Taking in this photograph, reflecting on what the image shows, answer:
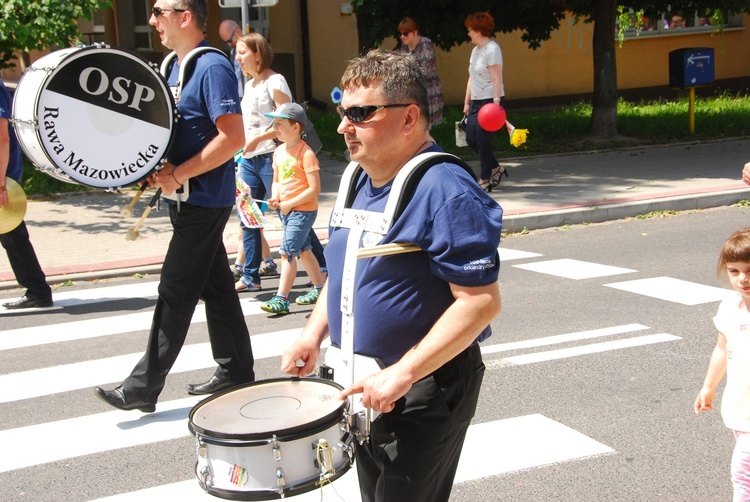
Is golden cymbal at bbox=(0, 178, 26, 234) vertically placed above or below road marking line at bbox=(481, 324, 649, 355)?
above

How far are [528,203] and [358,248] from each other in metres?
9.13

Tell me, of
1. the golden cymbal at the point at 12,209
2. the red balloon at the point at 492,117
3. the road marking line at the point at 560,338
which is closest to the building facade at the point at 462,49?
the red balloon at the point at 492,117

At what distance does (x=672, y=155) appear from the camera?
15.2m

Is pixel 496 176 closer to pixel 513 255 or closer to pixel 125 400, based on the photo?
pixel 513 255

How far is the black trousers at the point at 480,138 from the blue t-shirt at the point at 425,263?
30.9 ft

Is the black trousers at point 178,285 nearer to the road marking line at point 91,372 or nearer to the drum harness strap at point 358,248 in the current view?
the road marking line at point 91,372

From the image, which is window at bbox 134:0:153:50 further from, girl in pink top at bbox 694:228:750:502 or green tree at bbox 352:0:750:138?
girl in pink top at bbox 694:228:750:502

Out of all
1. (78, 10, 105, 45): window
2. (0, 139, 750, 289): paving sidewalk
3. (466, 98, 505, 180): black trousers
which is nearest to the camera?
(0, 139, 750, 289): paving sidewalk

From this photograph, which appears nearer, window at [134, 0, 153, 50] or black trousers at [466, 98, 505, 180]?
black trousers at [466, 98, 505, 180]

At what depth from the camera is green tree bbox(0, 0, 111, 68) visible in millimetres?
12062

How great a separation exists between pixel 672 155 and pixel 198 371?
10.8m

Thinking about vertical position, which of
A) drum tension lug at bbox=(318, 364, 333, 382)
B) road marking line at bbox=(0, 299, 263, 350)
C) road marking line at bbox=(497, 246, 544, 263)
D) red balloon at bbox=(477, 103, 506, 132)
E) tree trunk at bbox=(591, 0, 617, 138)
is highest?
tree trunk at bbox=(591, 0, 617, 138)

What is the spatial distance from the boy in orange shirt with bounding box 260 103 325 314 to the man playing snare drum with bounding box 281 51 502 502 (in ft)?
14.3

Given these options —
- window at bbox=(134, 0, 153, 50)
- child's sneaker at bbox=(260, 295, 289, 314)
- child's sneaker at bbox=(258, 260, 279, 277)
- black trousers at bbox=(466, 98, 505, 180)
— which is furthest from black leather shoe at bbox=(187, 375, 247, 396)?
window at bbox=(134, 0, 153, 50)
